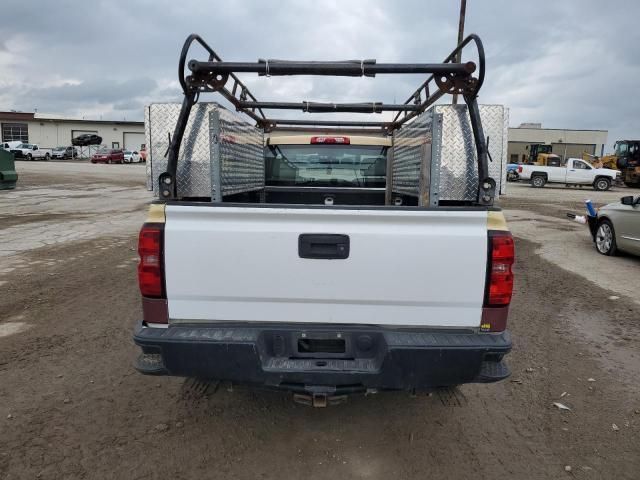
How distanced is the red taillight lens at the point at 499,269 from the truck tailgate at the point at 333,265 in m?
0.05

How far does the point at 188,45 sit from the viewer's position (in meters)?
2.79

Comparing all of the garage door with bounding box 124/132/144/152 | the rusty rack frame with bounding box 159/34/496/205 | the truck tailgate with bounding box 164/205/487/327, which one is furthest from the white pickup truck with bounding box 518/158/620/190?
the garage door with bounding box 124/132/144/152

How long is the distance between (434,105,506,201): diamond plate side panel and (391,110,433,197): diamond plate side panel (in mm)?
151

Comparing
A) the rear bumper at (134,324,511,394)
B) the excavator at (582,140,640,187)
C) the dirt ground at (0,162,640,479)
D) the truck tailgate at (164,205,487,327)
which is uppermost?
the excavator at (582,140,640,187)

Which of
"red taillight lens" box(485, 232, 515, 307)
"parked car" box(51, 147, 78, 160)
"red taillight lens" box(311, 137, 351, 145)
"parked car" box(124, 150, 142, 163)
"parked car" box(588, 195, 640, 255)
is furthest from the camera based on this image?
"parked car" box(51, 147, 78, 160)

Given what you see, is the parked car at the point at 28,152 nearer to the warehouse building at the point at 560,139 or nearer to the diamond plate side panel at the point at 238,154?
the diamond plate side panel at the point at 238,154

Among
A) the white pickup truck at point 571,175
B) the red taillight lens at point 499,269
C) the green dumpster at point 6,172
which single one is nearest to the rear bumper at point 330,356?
the red taillight lens at point 499,269

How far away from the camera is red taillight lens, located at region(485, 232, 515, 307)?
99.4 inches

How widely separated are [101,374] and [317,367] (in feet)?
7.36

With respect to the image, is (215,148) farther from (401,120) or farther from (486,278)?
(401,120)

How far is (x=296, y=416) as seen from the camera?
333 cm

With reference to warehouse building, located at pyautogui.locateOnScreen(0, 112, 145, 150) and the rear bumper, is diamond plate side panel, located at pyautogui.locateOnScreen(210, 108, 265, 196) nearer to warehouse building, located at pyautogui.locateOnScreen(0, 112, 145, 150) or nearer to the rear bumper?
the rear bumper

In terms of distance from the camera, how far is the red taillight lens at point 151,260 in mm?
2570

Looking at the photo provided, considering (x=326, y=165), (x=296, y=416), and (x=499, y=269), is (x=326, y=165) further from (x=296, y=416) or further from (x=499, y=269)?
(x=499, y=269)
